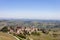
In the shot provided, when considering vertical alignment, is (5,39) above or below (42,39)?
above

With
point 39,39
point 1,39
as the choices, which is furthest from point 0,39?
point 39,39

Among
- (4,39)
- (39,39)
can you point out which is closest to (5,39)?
(4,39)

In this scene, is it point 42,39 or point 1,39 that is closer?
point 1,39

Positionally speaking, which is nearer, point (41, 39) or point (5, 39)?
point (5, 39)

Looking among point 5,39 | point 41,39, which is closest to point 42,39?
point 41,39

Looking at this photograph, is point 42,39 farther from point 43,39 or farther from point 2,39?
point 2,39

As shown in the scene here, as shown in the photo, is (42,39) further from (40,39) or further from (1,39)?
(1,39)

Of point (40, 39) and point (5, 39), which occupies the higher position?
point (5, 39)
